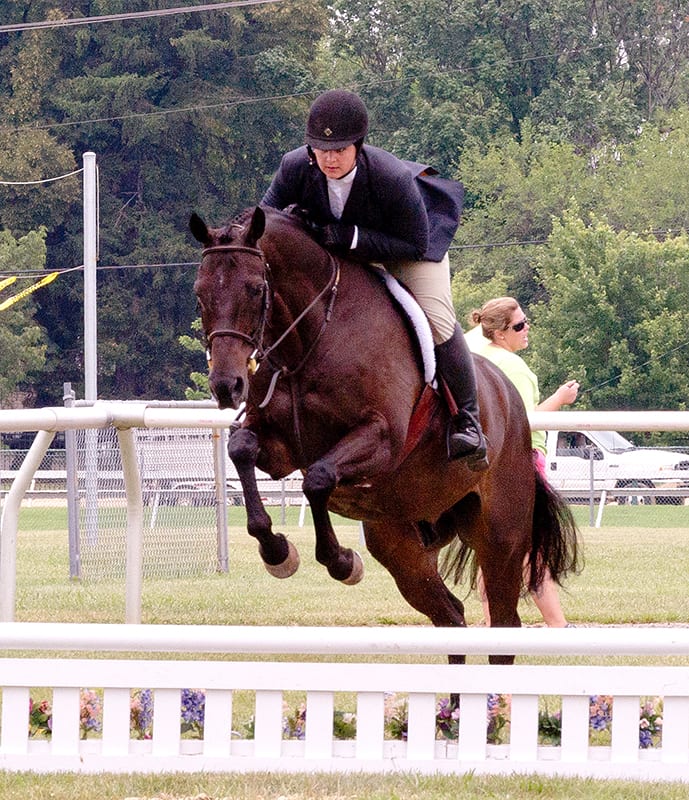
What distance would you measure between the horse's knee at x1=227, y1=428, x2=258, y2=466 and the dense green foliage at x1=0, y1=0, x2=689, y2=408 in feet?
103

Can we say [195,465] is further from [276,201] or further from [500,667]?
[500,667]

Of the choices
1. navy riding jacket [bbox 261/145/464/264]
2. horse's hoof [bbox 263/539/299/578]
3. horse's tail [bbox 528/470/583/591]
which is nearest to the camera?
navy riding jacket [bbox 261/145/464/264]

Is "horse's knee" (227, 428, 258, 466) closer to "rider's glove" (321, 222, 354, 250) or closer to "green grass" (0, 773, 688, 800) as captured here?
"rider's glove" (321, 222, 354, 250)

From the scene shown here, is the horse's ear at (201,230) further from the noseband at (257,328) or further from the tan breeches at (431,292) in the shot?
the tan breeches at (431,292)

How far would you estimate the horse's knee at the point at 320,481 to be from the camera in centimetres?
468

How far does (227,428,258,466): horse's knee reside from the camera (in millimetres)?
4801

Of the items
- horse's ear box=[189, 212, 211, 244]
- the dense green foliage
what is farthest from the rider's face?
the dense green foliage

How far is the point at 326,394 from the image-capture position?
491 centimetres

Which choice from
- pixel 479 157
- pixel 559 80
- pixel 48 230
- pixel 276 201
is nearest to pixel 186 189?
pixel 48 230

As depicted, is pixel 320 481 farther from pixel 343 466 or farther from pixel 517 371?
pixel 517 371

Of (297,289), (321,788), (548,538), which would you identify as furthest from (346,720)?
(548,538)

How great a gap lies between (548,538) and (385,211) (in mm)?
2001

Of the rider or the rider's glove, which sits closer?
the rider

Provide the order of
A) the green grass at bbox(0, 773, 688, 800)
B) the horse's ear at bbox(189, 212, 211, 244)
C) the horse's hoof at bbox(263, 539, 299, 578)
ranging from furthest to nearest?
the horse's hoof at bbox(263, 539, 299, 578) < the horse's ear at bbox(189, 212, 211, 244) < the green grass at bbox(0, 773, 688, 800)
